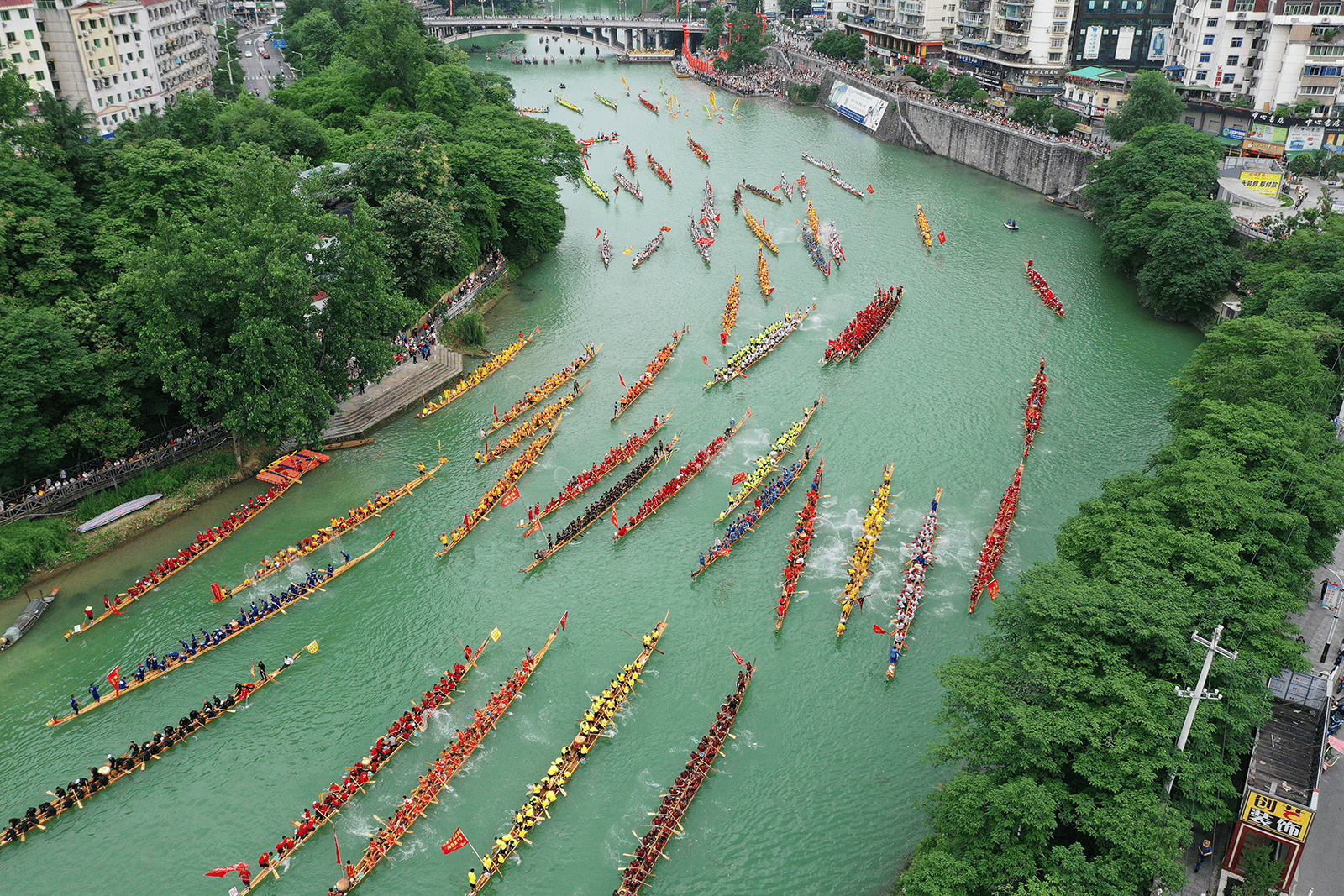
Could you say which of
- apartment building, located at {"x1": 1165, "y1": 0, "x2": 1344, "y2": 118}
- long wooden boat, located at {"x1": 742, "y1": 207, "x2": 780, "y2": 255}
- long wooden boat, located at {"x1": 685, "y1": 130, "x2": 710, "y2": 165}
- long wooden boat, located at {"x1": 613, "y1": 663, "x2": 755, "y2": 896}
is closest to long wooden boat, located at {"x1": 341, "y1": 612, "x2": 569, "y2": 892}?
long wooden boat, located at {"x1": 613, "y1": 663, "x2": 755, "y2": 896}

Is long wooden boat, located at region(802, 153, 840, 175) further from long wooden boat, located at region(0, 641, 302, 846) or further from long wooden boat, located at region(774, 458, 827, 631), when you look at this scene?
long wooden boat, located at region(0, 641, 302, 846)

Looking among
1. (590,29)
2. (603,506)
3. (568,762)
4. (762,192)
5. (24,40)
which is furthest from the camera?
(590,29)

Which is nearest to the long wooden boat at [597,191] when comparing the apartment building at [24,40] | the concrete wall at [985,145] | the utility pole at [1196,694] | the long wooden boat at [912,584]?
the concrete wall at [985,145]

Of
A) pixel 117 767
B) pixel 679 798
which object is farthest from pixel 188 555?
pixel 679 798

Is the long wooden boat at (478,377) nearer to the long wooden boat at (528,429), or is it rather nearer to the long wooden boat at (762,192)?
the long wooden boat at (528,429)

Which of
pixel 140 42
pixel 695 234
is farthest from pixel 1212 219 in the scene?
pixel 140 42

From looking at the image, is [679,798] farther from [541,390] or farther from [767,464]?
[541,390]

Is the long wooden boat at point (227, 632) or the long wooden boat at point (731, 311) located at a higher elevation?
the long wooden boat at point (731, 311)
